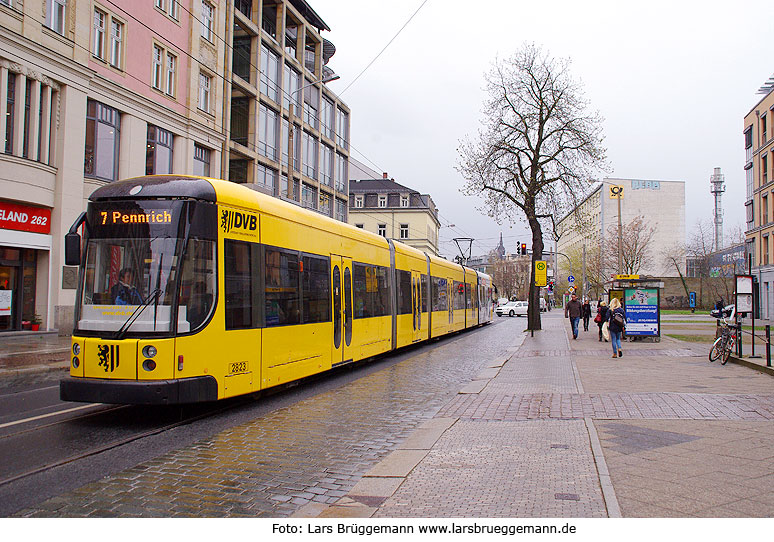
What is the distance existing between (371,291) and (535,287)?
17682 mm

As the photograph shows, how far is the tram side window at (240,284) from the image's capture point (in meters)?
8.74

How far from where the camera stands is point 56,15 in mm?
22125

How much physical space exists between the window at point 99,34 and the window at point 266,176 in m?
12.5

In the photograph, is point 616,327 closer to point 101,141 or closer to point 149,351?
point 149,351

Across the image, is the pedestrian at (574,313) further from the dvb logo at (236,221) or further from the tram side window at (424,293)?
the dvb logo at (236,221)

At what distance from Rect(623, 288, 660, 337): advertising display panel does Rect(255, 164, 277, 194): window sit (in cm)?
2081

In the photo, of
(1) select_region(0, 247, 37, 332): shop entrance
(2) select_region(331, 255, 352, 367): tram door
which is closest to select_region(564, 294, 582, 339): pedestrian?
(2) select_region(331, 255, 352, 367): tram door

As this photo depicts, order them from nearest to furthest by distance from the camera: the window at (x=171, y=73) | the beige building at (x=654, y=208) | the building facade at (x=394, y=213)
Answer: the window at (x=171, y=73)
the building facade at (x=394, y=213)
the beige building at (x=654, y=208)

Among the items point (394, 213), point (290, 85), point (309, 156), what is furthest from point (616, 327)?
point (394, 213)

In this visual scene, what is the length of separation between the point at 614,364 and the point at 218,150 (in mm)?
22354

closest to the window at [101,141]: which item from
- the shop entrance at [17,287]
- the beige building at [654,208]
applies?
the shop entrance at [17,287]

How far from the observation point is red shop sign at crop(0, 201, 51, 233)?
68.1 ft

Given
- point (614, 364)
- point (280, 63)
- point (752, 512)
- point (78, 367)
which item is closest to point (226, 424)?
point (78, 367)

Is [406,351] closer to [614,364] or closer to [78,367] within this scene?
[614,364]
